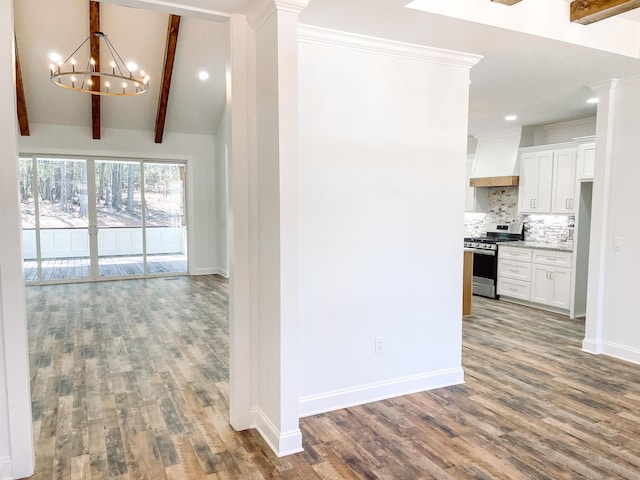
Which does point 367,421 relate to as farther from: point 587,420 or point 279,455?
point 587,420

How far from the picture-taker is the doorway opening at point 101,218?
25.8 ft

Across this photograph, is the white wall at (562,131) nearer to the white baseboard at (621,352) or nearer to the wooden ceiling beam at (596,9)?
the white baseboard at (621,352)

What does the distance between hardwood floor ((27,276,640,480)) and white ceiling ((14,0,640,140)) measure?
258 cm

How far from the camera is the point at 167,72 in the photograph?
22.3ft

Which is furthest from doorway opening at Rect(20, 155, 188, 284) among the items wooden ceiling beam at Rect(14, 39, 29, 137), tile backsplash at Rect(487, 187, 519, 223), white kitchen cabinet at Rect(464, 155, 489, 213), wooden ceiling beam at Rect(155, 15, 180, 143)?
tile backsplash at Rect(487, 187, 519, 223)

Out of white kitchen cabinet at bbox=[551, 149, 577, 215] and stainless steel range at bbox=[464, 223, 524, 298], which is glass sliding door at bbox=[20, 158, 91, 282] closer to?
stainless steel range at bbox=[464, 223, 524, 298]

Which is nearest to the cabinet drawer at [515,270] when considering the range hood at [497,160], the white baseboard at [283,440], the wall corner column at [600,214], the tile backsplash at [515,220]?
the tile backsplash at [515,220]

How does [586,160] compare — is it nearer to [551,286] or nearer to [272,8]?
[551,286]

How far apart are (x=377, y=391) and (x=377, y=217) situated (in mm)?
1327

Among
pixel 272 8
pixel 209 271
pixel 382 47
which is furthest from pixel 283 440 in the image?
pixel 209 271

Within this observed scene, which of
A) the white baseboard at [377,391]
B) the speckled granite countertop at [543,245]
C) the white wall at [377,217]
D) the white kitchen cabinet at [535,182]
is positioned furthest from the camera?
the white kitchen cabinet at [535,182]

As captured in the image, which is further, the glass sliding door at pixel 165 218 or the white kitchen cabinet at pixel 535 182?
the glass sliding door at pixel 165 218

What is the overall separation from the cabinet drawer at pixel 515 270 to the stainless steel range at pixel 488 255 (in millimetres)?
99

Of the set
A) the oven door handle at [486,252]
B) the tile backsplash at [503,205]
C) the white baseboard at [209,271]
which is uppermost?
the tile backsplash at [503,205]
